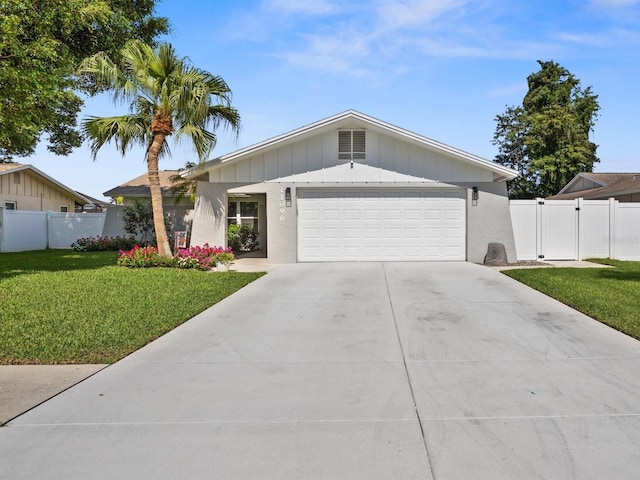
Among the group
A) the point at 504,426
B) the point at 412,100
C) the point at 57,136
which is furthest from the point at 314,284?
the point at 57,136

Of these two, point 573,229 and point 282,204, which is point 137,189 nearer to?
point 282,204

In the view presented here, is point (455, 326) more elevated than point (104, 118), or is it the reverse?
point (104, 118)

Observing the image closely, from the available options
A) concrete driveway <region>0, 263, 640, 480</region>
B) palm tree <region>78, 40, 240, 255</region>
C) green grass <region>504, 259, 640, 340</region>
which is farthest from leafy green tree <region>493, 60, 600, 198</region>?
concrete driveway <region>0, 263, 640, 480</region>

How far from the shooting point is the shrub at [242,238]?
1908 cm

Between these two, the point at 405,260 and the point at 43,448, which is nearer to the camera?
the point at 43,448

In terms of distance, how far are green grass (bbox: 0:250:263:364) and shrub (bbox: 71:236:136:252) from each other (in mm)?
6916

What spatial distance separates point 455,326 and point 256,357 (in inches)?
115

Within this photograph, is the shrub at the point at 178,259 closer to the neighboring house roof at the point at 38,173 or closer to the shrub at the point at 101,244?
the shrub at the point at 101,244

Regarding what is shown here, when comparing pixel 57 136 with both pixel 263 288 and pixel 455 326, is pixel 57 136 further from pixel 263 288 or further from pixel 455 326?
pixel 455 326

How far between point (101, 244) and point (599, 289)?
729 inches

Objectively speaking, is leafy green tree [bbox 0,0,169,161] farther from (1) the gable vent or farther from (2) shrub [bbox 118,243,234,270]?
(1) the gable vent

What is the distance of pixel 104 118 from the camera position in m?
12.8

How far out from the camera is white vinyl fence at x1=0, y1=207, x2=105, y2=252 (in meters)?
19.6

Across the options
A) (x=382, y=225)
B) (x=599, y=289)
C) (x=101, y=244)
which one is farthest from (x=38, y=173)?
(x=599, y=289)
